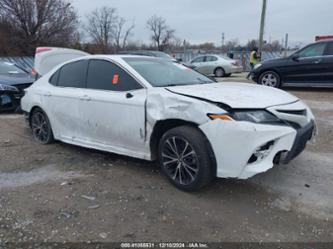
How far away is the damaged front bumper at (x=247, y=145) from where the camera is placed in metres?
2.90

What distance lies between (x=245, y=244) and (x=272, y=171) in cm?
158

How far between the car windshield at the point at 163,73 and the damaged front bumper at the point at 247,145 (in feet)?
3.50

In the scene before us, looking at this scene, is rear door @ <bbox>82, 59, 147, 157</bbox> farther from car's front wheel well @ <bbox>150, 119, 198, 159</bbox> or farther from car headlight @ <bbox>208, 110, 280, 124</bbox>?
car headlight @ <bbox>208, 110, 280, 124</bbox>

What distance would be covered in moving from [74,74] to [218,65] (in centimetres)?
1355

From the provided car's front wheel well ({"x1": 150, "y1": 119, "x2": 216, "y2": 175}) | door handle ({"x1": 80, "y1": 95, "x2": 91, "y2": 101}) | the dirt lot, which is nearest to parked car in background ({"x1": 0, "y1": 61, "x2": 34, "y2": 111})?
the dirt lot

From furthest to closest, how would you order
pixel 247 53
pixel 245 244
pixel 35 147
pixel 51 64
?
pixel 247 53 → pixel 51 64 → pixel 35 147 → pixel 245 244

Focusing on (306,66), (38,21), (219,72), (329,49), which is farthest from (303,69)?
(38,21)

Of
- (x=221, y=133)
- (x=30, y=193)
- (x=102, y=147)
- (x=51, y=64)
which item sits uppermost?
(x=51, y=64)

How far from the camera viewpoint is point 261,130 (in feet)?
9.56

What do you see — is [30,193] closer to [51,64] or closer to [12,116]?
[51,64]

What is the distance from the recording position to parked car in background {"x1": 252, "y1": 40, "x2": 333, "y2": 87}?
30.2 ft

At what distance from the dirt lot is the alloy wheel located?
18cm

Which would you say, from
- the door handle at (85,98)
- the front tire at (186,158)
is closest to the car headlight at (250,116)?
the front tire at (186,158)

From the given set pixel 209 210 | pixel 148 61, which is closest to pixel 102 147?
pixel 148 61
